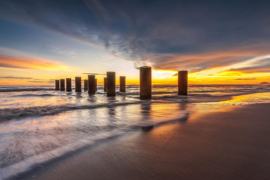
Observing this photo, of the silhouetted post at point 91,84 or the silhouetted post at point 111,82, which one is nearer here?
the silhouetted post at point 111,82

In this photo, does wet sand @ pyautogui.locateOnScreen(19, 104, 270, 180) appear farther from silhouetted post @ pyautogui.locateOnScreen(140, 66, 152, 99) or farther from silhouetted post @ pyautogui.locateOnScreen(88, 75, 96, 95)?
silhouetted post @ pyautogui.locateOnScreen(88, 75, 96, 95)

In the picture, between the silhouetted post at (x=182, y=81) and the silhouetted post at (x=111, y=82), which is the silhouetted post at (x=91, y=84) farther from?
the silhouetted post at (x=182, y=81)

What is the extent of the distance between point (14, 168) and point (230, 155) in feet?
9.76

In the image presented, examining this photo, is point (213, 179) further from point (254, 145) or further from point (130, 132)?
point (130, 132)

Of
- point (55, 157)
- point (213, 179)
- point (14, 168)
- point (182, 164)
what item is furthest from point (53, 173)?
point (213, 179)

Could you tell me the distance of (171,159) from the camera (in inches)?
76.7

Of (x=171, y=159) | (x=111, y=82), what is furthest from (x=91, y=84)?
(x=171, y=159)

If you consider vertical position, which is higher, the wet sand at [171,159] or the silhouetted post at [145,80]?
the silhouetted post at [145,80]

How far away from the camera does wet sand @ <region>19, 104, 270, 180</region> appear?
1.63 meters

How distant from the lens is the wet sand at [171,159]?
64.2 inches

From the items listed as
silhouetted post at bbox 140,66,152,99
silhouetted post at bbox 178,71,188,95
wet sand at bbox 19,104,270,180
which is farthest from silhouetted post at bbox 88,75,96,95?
wet sand at bbox 19,104,270,180

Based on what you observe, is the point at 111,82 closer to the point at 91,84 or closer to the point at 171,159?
the point at 91,84

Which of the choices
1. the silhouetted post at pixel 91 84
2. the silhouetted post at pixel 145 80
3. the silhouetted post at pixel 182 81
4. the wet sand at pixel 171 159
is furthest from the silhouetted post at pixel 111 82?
the wet sand at pixel 171 159

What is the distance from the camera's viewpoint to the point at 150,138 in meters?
2.82
